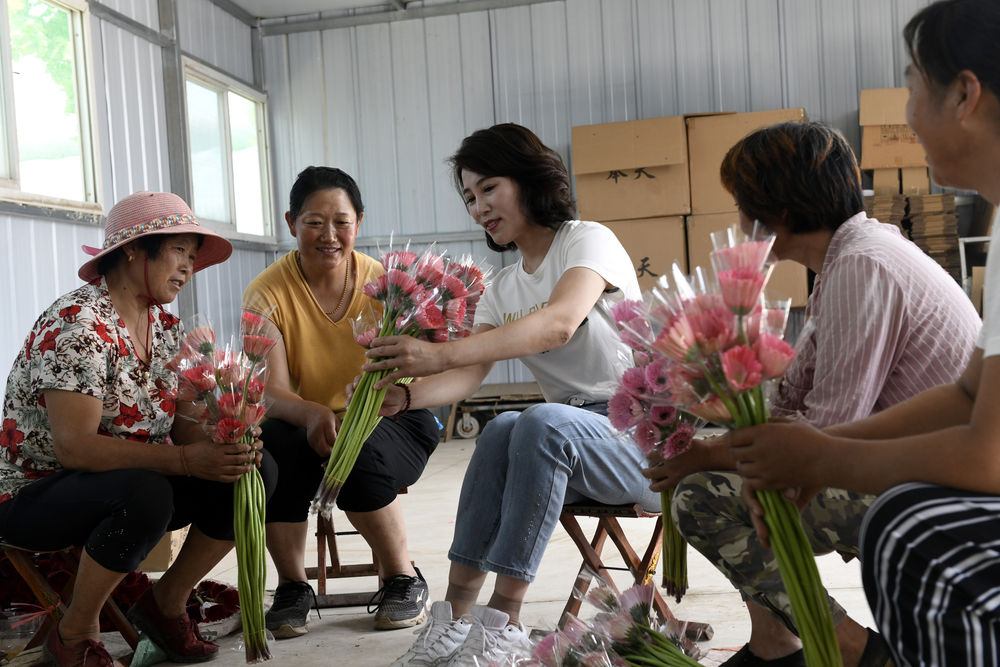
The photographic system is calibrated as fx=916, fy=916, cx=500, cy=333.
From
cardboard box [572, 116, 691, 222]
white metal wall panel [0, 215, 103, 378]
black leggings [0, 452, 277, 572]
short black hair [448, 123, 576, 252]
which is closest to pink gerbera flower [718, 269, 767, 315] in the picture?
short black hair [448, 123, 576, 252]

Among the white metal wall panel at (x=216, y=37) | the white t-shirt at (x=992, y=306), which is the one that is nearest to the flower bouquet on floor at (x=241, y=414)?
the white t-shirt at (x=992, y=306)

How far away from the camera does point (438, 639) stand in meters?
1.99

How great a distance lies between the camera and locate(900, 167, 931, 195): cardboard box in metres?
6.61

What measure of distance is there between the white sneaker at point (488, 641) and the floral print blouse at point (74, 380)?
40.3 inches

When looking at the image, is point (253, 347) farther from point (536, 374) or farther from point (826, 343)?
point (826, 343)

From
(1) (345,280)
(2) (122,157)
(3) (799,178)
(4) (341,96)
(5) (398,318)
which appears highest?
(4) (341,96)

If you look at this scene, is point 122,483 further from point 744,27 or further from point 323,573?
point 744,27

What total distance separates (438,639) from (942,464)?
4.08 feet

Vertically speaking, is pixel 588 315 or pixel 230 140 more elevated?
pixel 230 140

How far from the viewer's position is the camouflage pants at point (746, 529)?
156 centimetres

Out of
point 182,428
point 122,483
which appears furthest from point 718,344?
point 182,428

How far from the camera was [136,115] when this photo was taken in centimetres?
610

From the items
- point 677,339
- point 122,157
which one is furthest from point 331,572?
point 122,157

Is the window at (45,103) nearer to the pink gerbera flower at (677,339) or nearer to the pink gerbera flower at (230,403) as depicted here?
the pink gerbera flower at (230,403)
